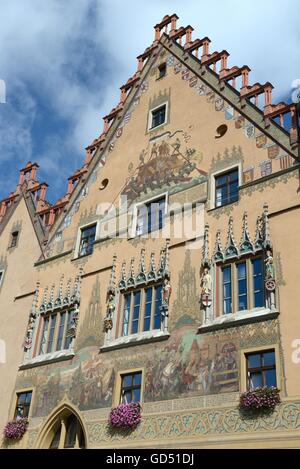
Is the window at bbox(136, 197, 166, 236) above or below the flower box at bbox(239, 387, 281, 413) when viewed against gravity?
above

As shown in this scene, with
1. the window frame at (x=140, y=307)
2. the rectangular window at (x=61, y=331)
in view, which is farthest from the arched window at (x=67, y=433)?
the window frame at (x=140, y=307)

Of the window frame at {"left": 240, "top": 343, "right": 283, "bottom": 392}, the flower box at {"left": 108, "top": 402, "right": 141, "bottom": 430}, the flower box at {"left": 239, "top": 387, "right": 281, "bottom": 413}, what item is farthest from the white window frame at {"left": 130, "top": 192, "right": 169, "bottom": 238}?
the flower box at {"left": 239, "top": 387, "right": 281, "bottom": 413}

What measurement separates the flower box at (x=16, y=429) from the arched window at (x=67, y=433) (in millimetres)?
836

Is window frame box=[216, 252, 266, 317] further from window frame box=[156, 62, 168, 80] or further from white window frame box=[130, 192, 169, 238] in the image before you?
window frame box=[156, 62, 168, 80]

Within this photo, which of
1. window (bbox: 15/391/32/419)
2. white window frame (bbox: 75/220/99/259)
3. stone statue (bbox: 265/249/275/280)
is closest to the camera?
stone statue (bbox: 265/249/275/280)

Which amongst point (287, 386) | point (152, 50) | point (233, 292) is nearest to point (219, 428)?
point (287, 386)

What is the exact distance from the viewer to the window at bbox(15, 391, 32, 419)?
1562cm

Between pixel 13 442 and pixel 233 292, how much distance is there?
24.0 ft

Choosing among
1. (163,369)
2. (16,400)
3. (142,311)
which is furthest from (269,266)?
(16,400)

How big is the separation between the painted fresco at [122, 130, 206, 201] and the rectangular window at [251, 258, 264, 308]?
3406mm

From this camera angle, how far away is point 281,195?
43.1 ft

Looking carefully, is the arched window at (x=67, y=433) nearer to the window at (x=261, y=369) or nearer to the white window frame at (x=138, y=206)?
the window at (x=261, y=369)

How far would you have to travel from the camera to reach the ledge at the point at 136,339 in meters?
13.4

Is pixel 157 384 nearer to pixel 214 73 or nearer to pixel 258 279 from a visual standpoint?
pixel 258 279
